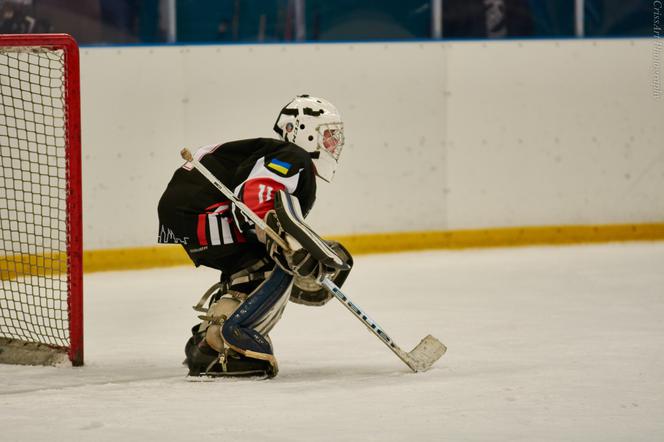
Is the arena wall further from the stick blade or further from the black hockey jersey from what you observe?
the stick blade

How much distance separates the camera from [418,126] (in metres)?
6.60

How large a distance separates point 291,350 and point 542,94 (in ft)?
10.0

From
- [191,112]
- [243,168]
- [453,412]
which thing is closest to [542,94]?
[191,112]

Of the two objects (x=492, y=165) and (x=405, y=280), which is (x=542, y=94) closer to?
(x=492, y=165)

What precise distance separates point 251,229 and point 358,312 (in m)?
0.38

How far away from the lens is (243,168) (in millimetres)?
3621

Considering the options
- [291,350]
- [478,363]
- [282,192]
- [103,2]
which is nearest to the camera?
[282,192]

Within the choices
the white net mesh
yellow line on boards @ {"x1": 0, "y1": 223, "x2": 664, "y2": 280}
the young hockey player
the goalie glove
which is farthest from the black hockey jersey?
yellow line on boards @ {"x1": 0, "y1": 223, "x2": 664, "y2": 280}

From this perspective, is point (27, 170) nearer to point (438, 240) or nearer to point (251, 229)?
point (251, 229)

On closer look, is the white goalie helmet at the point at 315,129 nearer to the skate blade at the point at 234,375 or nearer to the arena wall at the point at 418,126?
the skate blade at the point at 234,375

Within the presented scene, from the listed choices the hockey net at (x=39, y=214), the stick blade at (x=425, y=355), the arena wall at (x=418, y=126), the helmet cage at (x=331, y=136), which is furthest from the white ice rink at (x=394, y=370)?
the helmet cage at (x=331, y=136)

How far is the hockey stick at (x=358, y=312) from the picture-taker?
11.6 feet

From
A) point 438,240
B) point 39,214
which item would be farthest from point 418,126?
point 39,214

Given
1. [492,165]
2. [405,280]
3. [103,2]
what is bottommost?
[405,280]
